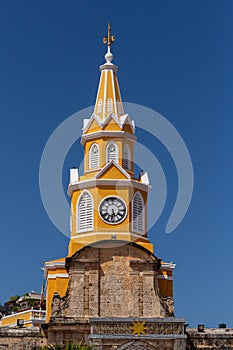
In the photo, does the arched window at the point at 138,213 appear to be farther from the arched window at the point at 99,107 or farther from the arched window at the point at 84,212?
the arched window at the point at 99,107

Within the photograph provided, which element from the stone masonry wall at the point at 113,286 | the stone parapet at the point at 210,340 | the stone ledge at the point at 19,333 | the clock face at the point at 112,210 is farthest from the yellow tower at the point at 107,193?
the stone parapet at the point at 210,340

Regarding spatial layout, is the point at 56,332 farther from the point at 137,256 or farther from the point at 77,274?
the point at 137,256

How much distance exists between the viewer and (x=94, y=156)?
207 ft

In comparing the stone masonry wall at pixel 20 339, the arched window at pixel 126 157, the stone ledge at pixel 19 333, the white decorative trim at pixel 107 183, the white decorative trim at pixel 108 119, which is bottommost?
the stone masonry wall at pixel 20 339

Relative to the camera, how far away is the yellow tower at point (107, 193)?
5916cm

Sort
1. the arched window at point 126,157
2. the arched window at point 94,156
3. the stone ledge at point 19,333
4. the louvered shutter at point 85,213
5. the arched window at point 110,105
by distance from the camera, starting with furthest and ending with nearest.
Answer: the arched window at point 110,105 → the arched window at point 126,157 → the arched window at point 94,156 → the louvered shutter at point 85,213 → the stone ledge at point 19,333

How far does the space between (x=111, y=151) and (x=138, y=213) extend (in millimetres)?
5703

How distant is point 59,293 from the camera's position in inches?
2304

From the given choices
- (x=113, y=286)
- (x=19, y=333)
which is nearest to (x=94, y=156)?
(x=113, y=286)

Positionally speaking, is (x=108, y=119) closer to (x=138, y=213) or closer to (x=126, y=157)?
(x=126, y=157)

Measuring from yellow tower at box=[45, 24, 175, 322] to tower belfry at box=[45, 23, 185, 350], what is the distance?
77mm

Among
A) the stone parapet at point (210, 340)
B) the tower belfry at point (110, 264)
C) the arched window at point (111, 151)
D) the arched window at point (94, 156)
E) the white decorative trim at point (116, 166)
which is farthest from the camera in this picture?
the arched window at point (94, 156)

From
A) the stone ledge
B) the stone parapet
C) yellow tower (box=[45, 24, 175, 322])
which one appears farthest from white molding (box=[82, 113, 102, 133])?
the stone parapet

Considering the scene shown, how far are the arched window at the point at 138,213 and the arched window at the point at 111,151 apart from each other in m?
3.68
